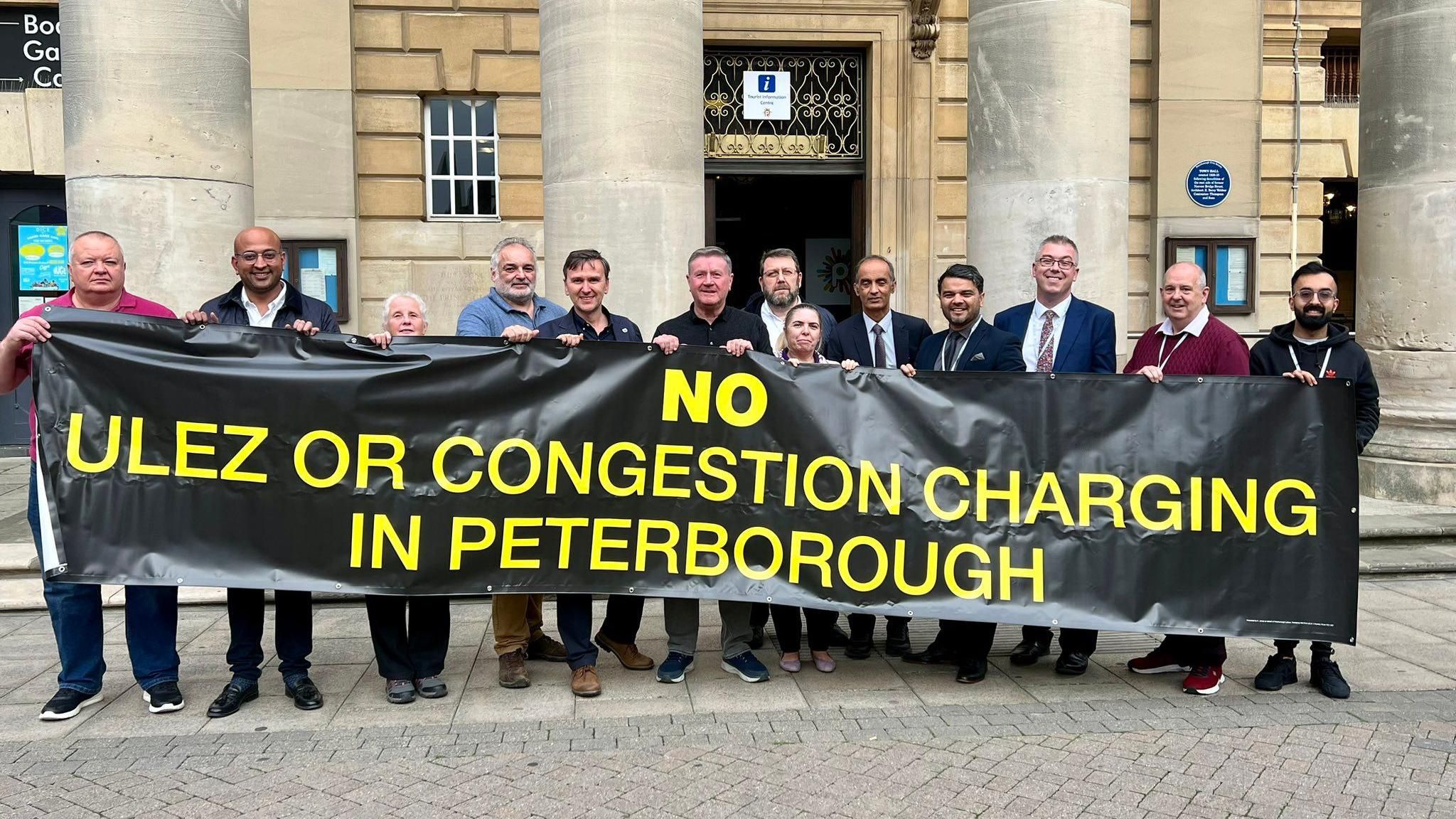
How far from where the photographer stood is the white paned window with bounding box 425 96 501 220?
1320 cm

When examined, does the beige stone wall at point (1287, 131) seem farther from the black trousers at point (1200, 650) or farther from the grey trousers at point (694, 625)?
the grey trousers at point (694, 625)

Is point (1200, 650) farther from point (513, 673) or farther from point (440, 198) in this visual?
point (440, 198)

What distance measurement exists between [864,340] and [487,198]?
7923mm

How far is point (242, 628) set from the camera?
5.50 metres

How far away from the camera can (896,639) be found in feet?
20.7

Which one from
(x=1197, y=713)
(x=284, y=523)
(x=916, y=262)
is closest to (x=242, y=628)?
(x=284, y=523)

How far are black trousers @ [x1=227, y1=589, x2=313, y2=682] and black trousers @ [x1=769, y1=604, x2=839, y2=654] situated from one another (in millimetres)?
2200

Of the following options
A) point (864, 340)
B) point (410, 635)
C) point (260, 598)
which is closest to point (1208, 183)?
point (864, 340)

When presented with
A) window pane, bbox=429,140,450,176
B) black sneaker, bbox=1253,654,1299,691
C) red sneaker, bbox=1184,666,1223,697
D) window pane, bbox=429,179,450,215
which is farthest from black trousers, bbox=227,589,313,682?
window pane, bbox=429,140,450,176

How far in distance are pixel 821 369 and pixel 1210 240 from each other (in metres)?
9.86

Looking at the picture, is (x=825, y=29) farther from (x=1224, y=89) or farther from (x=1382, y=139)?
(x=1382, y=139)

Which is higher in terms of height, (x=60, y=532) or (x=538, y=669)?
(x=60, y=532)

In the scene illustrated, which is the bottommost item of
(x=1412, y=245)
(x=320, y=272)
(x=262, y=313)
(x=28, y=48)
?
(x=262, y=313)

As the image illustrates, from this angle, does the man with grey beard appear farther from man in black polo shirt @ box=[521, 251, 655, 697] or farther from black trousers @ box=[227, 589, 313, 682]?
black trousers @ box=[227, 589, 313, 682]
